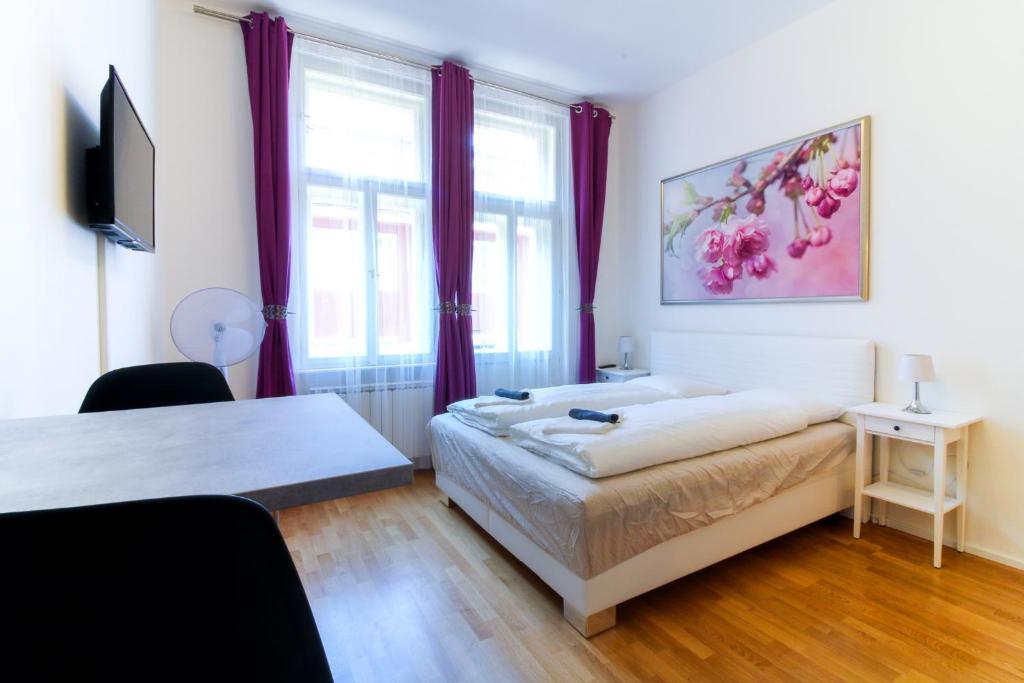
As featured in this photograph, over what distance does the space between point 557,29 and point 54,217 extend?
10.1 feet

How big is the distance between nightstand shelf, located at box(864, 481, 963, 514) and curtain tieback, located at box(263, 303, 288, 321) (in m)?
3.71

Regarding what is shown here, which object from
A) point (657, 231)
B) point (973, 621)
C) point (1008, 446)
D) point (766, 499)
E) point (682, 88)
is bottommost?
point (973, 621)

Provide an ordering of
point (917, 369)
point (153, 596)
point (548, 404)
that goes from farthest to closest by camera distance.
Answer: point (548, 404), point (917, 369), point (153, 596)

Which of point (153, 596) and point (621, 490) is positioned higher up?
point (153, 596)

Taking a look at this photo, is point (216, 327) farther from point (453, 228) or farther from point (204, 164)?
point (453, 228)

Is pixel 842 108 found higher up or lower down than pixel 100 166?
higher up

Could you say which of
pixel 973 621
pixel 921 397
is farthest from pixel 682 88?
pixel 973 621

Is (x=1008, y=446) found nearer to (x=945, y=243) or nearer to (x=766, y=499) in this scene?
(x=945, y=243)

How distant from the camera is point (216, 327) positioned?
2506 millimetres

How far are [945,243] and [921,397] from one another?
847mm

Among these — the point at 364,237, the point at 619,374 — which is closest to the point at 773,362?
the point at 619,374

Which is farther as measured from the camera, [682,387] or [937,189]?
[682,387]

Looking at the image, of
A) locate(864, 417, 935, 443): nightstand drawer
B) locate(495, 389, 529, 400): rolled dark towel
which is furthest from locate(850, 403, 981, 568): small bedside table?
locate(495, 389, 529, 400): rolled dark towel

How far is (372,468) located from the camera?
767mm
